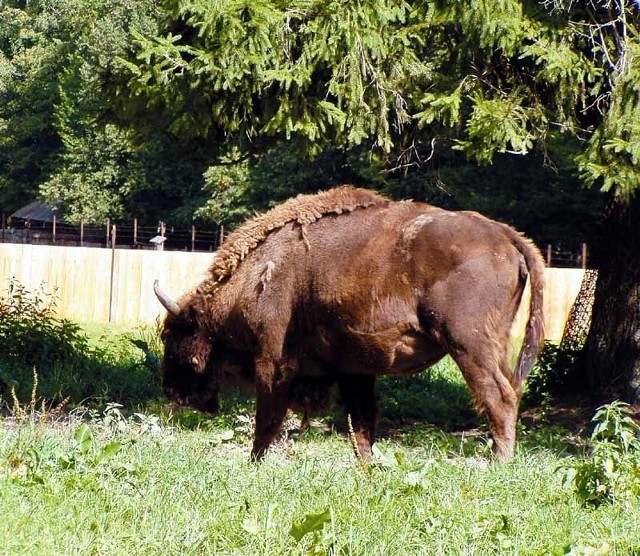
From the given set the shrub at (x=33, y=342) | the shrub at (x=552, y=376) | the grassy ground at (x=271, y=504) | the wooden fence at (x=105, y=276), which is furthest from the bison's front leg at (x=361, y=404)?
the wooden fence at (x=105, y=276)

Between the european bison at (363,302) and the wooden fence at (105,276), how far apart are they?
1552cm

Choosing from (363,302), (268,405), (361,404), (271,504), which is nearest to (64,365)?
(268,405)

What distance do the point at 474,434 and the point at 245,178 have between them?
3541 cm

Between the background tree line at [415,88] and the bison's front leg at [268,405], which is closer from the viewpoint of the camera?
the bison's front leg at [268,405]

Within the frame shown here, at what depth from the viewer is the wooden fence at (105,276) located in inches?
947

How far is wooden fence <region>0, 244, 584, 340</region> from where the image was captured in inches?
947

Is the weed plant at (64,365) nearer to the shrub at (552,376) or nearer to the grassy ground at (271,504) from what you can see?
the shrub at (552,376)

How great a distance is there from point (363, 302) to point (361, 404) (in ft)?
3.09

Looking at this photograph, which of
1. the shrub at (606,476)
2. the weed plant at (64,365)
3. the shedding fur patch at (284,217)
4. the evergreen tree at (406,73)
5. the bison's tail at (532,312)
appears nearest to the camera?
the shrub at (606,476)

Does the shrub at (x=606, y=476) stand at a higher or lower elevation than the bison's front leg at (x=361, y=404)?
higher

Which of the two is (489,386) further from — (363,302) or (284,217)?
(284,217)

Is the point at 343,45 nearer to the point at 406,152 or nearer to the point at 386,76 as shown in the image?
the point at 386,76

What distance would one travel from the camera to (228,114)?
10.4 metres

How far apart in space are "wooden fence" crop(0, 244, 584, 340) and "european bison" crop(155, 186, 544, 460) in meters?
15.5
